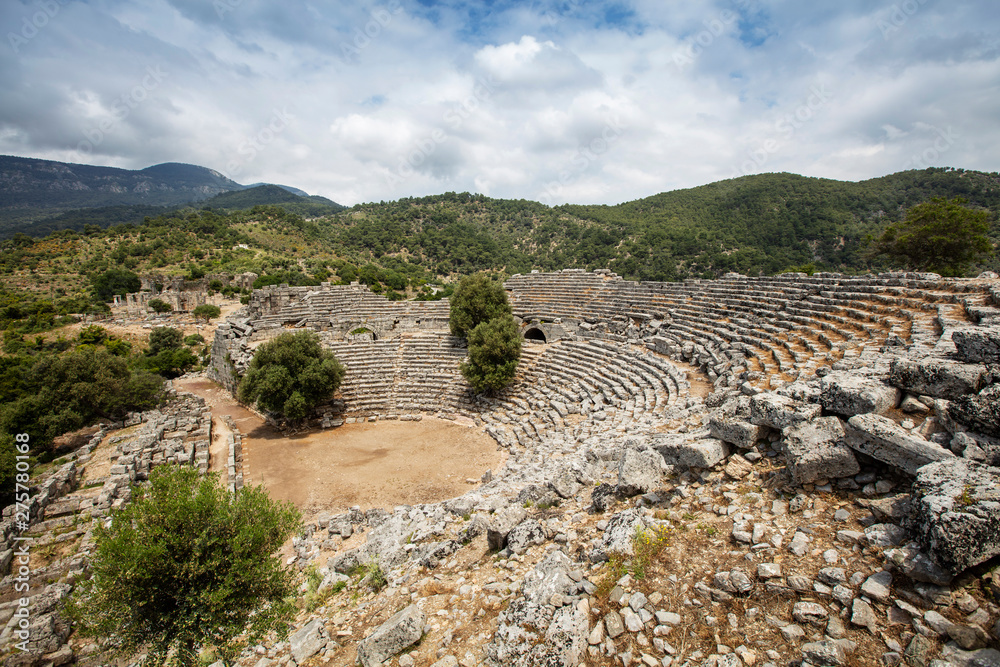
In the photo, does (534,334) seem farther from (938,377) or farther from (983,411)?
(983,411)

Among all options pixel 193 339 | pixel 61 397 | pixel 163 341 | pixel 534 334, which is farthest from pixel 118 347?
pixel 534 334

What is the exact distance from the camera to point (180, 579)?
4.63m

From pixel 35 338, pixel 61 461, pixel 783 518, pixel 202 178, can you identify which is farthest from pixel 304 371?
pixel 202 178

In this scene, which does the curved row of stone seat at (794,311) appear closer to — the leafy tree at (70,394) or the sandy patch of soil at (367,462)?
the sandy patch of soil at (367,462)

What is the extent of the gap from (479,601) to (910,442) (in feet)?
14.8

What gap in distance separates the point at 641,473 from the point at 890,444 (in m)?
2.69

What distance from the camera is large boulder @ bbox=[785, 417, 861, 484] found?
4090 mm

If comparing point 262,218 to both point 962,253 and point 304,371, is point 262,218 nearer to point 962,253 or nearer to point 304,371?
point 304,371

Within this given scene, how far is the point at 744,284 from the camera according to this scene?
1602 centimetres

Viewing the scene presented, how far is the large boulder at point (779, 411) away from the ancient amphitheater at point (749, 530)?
0.02 meters

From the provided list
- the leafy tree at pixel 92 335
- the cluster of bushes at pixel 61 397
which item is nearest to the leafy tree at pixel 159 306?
the leafy tree at pixel 92 335

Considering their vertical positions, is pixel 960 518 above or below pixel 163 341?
above

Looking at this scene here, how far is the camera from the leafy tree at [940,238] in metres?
18.1

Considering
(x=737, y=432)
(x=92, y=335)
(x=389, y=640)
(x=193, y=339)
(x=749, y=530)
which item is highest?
(x=737, y=432)
